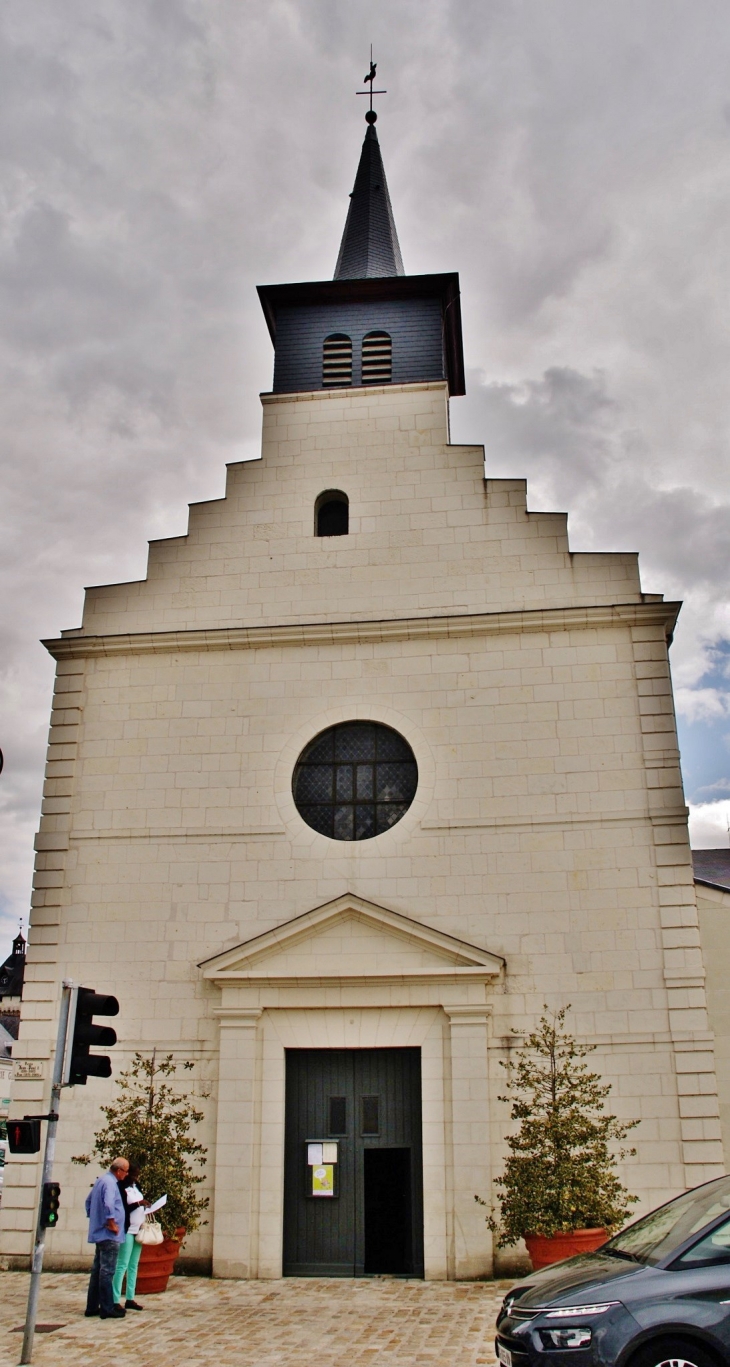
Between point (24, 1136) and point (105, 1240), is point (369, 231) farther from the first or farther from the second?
point (105, 1240)

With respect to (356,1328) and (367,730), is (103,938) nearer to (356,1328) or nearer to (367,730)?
(367,730)

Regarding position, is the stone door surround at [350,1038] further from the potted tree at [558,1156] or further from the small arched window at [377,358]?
the small arched window at [377,358]

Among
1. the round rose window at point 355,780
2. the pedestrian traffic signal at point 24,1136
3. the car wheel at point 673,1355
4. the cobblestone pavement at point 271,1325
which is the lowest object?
the cobblestone pavement at point 271,1325

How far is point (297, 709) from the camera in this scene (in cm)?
1426

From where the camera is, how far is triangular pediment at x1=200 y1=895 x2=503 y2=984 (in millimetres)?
12570

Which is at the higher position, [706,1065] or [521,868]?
[521,868]

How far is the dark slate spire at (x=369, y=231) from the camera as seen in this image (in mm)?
20016

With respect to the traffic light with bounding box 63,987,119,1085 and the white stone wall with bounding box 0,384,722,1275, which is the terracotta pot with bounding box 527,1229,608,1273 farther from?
the traffic light with bounding box 63,987,119,1085

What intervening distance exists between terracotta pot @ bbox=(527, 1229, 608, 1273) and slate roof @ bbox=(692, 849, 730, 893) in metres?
8.46

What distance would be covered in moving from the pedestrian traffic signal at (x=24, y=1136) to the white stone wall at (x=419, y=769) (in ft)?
13.9

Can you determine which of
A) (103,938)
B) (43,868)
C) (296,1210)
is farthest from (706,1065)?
(43,868)

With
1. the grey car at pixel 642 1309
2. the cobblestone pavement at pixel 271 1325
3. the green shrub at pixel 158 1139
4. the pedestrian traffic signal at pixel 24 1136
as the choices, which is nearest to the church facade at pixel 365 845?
the green shrub at pixel 158 1139

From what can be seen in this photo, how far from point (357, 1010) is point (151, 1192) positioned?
299 centimetres

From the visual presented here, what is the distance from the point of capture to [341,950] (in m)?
12.8
